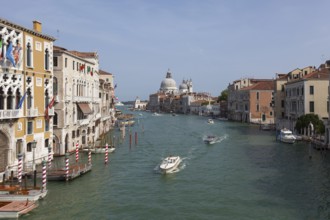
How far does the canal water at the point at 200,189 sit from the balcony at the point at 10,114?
3814mm

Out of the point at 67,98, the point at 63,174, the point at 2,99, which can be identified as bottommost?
the point at 63,174

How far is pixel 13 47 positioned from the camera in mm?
17906

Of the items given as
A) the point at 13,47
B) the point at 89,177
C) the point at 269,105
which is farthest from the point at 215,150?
the point at 269,105

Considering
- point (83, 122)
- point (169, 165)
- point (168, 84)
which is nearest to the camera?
point (169, 165)

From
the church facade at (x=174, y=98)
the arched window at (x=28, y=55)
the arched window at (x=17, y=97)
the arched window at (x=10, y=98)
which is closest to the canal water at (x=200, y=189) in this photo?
the arched window at (x=10, y=98)

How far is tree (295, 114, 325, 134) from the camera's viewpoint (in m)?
32.0

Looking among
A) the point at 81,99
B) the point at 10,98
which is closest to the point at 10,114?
the point at 10,98

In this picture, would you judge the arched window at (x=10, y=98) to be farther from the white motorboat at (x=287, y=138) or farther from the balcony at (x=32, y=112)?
the white motorboat at (x=287, y=138)

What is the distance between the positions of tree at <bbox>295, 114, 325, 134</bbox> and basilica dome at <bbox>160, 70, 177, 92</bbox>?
5949 inches

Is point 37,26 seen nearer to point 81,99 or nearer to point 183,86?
point 81,99

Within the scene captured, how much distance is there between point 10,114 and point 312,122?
87.6 feet

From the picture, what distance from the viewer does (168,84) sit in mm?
187875

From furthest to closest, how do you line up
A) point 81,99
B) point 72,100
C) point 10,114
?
point 81,99 → point 72,100 → point 10,114

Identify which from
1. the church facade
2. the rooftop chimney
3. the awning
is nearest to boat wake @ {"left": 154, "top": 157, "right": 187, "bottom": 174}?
the awning
